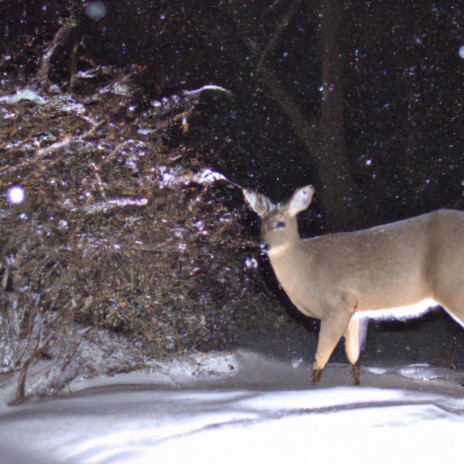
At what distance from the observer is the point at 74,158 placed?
516cm

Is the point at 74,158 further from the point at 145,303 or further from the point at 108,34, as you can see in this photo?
the point at 108,34

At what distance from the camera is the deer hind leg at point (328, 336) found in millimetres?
5008

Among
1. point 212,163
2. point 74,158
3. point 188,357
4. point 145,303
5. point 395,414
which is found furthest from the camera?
point 212,163

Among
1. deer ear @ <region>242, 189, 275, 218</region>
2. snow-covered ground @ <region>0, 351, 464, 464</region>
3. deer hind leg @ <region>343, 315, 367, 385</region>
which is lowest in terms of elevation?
snow-covered ground @ <region>0, 351, 464, 464</region>

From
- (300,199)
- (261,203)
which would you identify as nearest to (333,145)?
(300,199)

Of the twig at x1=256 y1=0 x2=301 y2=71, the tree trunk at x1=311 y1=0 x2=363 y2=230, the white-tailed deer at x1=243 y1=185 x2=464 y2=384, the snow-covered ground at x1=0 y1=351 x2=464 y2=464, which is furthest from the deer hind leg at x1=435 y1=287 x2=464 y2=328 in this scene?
the twig at x1=256 y1=0 x2=301 y2=71

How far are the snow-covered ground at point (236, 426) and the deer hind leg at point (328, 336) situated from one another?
56cm

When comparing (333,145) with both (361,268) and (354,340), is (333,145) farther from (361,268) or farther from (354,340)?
(354,340)

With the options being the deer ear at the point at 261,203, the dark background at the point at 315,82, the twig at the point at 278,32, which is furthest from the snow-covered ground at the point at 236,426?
the twig at the point at 278,32

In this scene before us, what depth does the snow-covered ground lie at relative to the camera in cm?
328

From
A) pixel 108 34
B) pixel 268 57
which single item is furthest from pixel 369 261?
pixel 108 34

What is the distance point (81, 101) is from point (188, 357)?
7.82ft

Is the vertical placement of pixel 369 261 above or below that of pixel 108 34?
below

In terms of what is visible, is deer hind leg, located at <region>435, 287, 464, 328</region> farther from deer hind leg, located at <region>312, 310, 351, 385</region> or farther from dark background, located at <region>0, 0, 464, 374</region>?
dark background, located at <region>0, 0, 464, 374</region>
